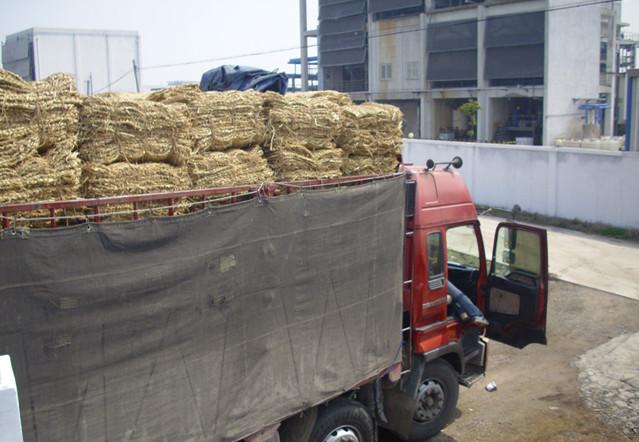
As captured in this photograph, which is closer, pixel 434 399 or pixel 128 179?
pixel 128 179

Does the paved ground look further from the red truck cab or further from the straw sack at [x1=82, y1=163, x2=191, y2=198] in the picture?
the straw sack at [x1=82, y1=163, x2=191, y2=198]

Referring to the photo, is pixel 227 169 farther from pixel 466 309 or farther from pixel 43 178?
pixel 466 309

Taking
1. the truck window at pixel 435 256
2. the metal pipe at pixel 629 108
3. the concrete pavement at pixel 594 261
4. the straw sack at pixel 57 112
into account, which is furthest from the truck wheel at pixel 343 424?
the metal pipe at pixel 629 108

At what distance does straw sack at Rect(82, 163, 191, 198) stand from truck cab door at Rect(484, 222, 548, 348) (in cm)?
436

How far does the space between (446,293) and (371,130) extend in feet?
6.34

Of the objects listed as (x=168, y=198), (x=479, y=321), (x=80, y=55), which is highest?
(x=80, y=55)

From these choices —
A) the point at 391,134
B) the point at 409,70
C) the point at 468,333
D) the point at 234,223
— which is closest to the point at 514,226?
the point at 468,333

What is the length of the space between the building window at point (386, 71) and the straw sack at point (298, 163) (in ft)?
158

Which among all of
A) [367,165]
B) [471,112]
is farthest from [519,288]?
[471,112]

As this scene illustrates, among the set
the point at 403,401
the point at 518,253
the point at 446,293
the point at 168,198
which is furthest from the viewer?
the point at 518,253

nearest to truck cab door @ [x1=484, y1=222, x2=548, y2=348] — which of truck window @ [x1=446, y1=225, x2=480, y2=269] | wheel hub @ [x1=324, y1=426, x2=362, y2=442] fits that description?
truck window @ [x1=446, y1=225, x2=480, y2=269]

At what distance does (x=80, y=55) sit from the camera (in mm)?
29875

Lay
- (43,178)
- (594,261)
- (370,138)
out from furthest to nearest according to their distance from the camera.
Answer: (594,261)
(370,138)
(43,178)

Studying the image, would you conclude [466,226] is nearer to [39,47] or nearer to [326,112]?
[326,112]
